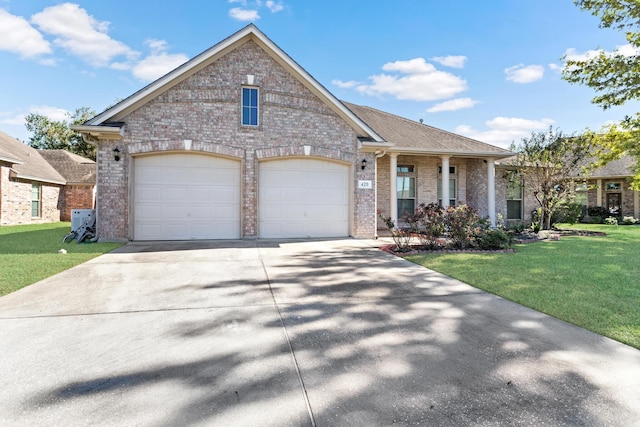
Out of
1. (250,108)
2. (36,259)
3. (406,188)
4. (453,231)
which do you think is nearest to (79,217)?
(36,259)

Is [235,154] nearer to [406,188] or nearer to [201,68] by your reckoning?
[201,68]

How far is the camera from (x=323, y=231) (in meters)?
11.4

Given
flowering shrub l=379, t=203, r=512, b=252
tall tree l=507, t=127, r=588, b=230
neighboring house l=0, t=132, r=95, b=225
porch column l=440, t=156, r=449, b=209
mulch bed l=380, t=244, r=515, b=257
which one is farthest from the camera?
neighboring house l=0, t=132, r=95, b=225

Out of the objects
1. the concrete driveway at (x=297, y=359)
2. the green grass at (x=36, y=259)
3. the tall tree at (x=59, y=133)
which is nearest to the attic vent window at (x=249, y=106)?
the green grass at (x=36, y=259)

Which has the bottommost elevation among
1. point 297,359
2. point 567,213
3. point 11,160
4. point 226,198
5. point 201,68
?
point 297,359

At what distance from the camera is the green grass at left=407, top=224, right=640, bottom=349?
3.75m

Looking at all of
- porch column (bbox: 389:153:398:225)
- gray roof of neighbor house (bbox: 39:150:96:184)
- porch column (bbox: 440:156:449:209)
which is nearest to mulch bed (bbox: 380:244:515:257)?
porch column (bbox: 389:153:398:225)

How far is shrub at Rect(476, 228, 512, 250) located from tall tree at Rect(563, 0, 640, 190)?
8187 mm

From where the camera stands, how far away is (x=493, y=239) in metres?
8.88

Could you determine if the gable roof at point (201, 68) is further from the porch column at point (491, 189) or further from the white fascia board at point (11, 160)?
the white fascia board at point (11, 160)

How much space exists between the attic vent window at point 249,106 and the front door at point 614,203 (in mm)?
23358

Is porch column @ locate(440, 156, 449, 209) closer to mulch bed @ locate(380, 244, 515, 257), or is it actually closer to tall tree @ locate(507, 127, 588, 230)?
tall tree @ locate(507, 127, 588, 230)

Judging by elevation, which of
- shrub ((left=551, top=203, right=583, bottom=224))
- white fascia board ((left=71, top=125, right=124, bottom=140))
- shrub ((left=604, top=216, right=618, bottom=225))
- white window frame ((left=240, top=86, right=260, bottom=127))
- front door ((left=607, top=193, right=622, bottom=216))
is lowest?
shrub ((left=604, top=216, right=618, bottom=225))

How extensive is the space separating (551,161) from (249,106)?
473 inches
